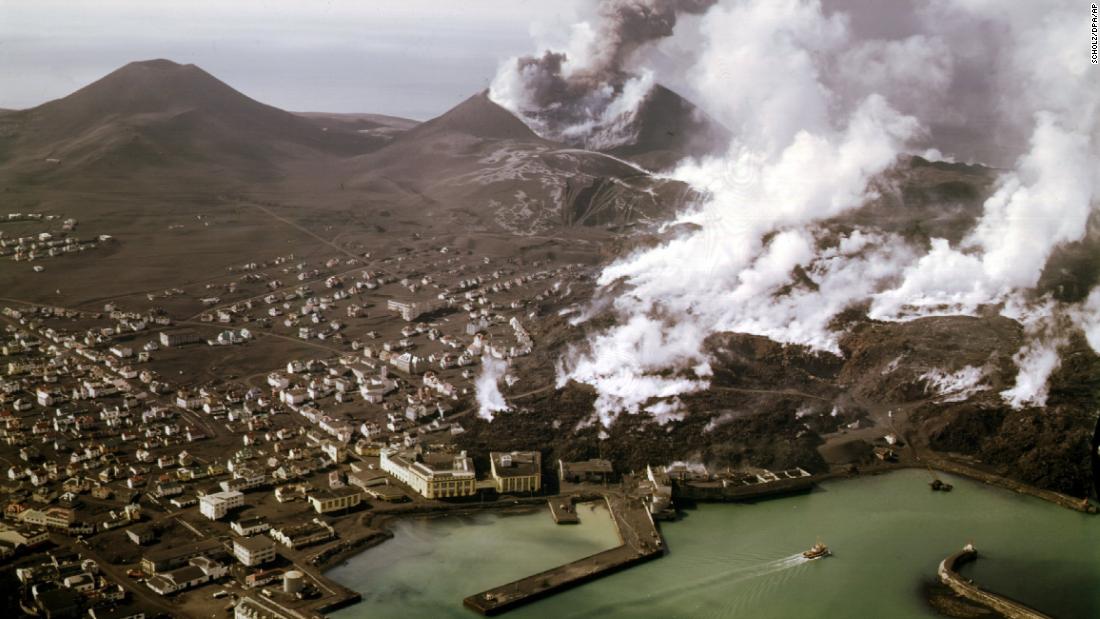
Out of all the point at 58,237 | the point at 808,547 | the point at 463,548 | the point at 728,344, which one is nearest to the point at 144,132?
the point at 58,237

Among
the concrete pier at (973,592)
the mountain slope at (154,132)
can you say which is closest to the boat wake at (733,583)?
the concrete pier at (973,592)

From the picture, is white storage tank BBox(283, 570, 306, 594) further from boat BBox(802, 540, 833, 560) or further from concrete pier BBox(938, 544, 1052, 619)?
concrete pier BBox(938, 544, 1052, 619)

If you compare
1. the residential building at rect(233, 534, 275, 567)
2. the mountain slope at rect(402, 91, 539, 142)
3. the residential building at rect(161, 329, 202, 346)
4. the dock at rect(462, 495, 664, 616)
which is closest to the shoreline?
the residential building at rect(233, 534, 275, 567)

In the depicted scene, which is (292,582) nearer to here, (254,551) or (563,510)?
(254,551)

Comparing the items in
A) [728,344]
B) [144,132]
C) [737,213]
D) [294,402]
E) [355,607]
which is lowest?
[355,607]

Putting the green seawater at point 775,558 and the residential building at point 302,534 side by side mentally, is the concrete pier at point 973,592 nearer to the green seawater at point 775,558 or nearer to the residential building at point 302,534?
the green seawater at point 775,558

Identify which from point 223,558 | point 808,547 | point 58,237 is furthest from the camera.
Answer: point 58,237

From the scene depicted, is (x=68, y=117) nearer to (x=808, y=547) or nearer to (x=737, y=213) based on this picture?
(x=737, y=213)

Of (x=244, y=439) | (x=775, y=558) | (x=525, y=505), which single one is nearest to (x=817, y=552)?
(x=775, y=558)
